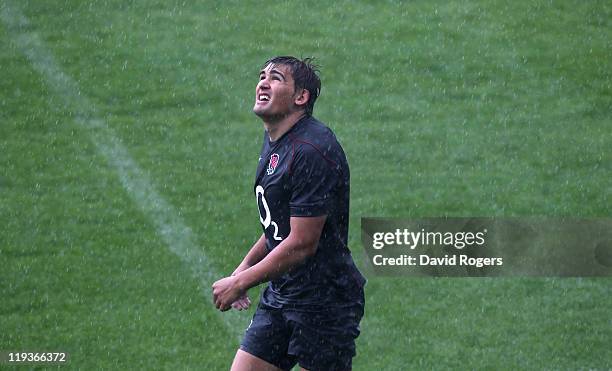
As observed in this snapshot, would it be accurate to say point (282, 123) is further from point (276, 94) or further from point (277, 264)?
point (277, 264)

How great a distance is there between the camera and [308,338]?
17.0 feet

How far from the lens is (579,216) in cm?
986

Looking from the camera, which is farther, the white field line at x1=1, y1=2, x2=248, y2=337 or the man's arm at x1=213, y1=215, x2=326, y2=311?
the white field line at x1=1, y1=2, x2=248, y2=337

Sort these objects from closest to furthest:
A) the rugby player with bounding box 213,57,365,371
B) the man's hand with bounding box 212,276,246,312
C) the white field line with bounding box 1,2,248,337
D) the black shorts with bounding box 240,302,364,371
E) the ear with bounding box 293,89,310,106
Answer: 1. the man's hand with bounding box 212,276,246,312
2. the rugby player with bounding box 213,57,365,371
3. the black shorts with bounding box 240,302,364,371
4. the ear with bounding box 293,89,310,106
5. the white field line with bounding box 1,2,248,337

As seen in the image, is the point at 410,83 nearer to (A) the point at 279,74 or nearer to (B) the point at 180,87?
(B) the point at 180,87

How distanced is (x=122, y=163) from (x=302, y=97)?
5665mm

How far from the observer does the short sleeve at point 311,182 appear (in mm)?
4953

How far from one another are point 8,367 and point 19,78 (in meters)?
4.97

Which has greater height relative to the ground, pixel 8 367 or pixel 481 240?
pixel 481 240

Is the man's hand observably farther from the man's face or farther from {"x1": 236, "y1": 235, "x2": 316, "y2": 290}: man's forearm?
the man's face

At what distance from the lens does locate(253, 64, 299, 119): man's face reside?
523cm

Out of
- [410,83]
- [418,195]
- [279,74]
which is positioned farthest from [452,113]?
[279,74]

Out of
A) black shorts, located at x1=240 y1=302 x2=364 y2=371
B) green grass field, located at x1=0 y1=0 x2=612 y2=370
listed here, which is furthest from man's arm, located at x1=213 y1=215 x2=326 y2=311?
green grass field, located at x1=0 y1=0 x2=612 y2=370

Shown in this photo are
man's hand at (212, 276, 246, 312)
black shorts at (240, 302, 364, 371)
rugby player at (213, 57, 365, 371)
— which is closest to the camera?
man's hand at (212, 276, 246, 312)
